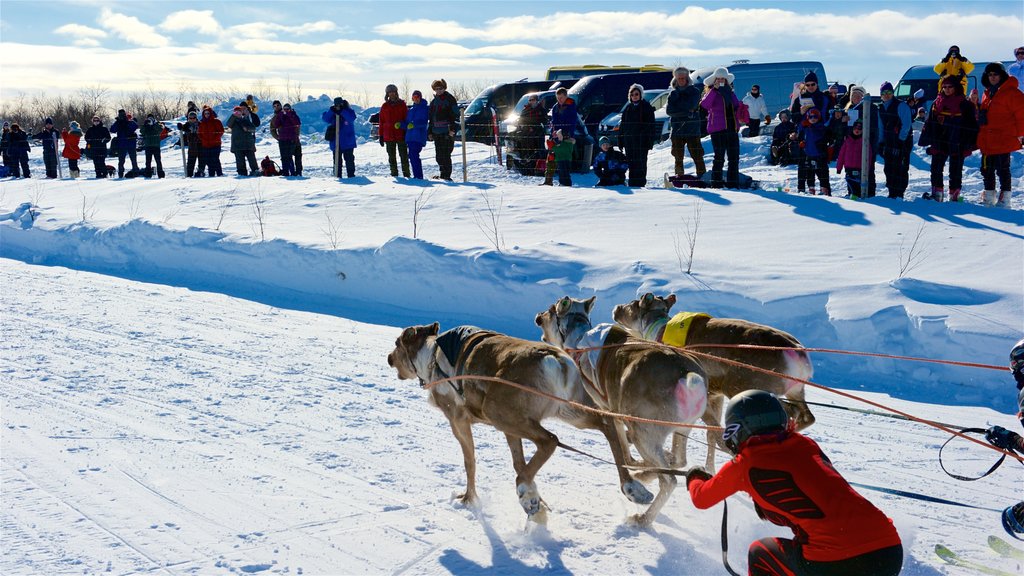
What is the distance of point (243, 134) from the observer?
18125 mm

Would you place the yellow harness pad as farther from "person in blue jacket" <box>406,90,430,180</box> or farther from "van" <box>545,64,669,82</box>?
"van" <box>545,64,669,82</box>

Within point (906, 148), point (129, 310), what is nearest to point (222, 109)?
point (129, 310)

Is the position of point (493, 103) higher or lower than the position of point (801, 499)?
higher

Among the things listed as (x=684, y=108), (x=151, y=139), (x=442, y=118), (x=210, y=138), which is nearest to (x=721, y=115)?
(x=684, y=108)

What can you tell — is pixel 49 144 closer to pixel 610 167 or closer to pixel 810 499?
pixel 610 167

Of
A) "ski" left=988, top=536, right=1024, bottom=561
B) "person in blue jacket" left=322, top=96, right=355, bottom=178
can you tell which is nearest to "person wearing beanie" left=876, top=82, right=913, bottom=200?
"ski" left=988, top=536, right=1024, bottom=561

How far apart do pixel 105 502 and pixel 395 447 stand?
71.9 inches

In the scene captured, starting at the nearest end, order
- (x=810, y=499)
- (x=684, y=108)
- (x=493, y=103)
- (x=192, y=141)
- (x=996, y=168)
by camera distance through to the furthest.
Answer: (x=810, y=499) < (x=996, y=168) < (x=684, y=108) < (x=192, y=141) < (x=493, y=103)

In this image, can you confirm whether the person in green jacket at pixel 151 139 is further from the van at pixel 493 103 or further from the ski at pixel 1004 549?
the ski at pixel 1004 549

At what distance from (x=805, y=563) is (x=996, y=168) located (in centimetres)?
928

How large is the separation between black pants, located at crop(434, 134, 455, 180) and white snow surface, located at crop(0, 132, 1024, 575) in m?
0.74

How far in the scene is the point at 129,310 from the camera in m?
10.2

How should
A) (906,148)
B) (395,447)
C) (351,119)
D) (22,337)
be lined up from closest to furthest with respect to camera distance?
(395,447), (22,337), (906,148), (351,119)

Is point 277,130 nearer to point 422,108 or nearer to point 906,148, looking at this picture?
point 422,108
